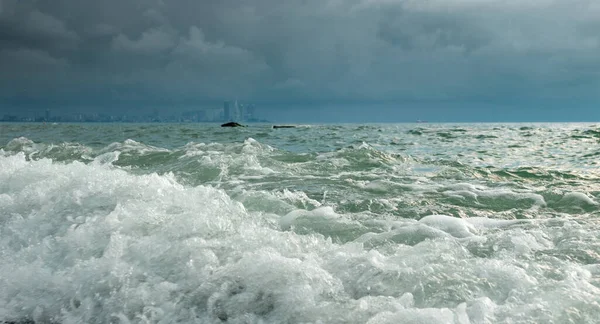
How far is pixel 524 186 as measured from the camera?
712cm

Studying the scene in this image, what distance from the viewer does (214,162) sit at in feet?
28.7

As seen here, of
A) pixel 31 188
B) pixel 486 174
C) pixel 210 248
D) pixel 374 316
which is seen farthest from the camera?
pixel 486 174

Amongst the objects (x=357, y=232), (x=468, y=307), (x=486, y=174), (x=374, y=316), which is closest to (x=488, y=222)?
(x=357, y=232)

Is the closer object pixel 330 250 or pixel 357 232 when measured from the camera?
pixel 330 250

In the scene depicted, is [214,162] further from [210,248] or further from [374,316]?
[374,316]

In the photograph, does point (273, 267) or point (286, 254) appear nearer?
point (273, 267)

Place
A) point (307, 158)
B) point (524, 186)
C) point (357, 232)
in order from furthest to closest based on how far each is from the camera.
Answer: point (307, 158)
point (524, 186)
point (357, 232)

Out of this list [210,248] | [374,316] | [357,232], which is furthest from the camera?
[357,232]

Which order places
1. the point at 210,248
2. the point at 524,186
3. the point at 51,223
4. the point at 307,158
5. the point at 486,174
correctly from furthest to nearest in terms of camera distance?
the point at 307,158
the point at 486,174
the point at 524,186
the point at 51,223
the point at 210,248

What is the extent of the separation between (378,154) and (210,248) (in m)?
7.83

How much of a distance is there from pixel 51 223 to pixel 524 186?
619 cm

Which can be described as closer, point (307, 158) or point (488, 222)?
point (488, 222)

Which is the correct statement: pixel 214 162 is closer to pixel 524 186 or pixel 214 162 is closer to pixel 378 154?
pixel 378 154

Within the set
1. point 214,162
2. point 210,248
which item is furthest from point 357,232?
point 214,162
